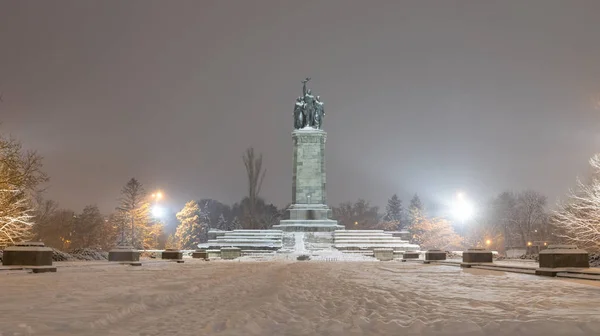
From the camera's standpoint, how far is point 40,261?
1697 cm

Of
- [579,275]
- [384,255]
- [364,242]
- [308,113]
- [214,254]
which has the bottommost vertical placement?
[214,254]

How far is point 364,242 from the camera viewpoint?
42656 mm

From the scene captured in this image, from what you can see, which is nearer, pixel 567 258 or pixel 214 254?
pixel 567 258

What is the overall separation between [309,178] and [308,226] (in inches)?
245

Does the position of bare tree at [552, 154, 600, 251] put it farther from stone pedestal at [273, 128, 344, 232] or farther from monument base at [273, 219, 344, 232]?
stone pedestal at [273, 128, 344, 232]

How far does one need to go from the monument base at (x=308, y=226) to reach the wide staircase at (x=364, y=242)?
2292 millimetres

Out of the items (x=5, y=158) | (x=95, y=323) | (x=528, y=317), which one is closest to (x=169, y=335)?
(x=95, y=323)

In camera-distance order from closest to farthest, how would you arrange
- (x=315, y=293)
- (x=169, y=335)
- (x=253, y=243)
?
(x=169, y=335) → (x=315, y=293) → (x=253, y=243)

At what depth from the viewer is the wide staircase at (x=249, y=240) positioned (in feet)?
136

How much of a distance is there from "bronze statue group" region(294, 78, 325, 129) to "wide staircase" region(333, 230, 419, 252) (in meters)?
13.9

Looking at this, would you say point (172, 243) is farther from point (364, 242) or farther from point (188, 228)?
point (364, 242)

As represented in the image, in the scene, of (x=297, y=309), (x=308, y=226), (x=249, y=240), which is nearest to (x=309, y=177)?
(x=308, y=226)

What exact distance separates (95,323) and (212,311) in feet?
6.13

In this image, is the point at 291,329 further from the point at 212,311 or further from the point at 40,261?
the point at 40,261
